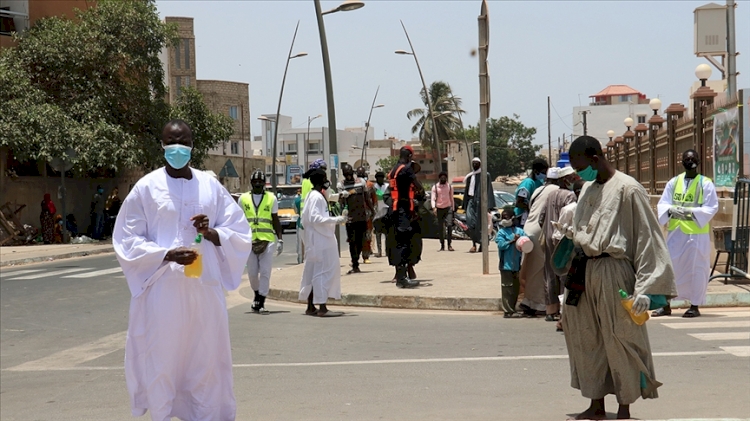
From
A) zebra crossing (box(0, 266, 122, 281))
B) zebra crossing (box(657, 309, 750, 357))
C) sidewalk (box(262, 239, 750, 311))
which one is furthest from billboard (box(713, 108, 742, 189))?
zebra crossing (box(0, 266, 122, 281))

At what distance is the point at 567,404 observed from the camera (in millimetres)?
6781

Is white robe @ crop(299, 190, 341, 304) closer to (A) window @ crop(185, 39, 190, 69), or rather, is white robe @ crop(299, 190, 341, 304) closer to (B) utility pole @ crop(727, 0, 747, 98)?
(B) utility pole @ crop(727, 0, 747, 98)

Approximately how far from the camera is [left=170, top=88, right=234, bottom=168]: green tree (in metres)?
36.1

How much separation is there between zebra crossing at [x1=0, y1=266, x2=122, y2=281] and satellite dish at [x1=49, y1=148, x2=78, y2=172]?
30.2 feet

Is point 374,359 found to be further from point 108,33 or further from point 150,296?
point 108,33

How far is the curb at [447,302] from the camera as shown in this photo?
12305 mm

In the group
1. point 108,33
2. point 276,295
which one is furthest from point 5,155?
point 276,295

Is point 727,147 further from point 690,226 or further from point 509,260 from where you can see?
point 509,260

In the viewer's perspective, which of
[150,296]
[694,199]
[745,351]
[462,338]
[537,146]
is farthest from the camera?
[537,146]

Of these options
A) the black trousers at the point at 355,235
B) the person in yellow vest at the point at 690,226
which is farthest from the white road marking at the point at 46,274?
the person in yellow vest at the point at 690,226

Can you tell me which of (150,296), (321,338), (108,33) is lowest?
(321,338)

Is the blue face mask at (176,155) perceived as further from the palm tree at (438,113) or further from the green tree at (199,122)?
the palm tree at (438,113)

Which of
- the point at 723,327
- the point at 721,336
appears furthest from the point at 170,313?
the point at 723,327

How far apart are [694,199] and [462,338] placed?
10.6 feet
